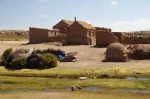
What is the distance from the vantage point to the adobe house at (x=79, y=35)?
59.0 metres

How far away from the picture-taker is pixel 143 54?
4241 cm

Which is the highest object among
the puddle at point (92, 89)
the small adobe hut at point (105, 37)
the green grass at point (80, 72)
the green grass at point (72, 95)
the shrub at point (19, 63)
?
the small adobe hut at point (105, 37)

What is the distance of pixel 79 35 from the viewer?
59.8m

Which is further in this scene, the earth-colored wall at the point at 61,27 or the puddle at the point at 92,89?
the earth-colored wall at the point at 61,27

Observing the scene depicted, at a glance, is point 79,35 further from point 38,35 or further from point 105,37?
point 38,35

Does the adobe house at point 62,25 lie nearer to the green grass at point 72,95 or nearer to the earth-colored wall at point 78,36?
the earth-colored wall at point 78,36

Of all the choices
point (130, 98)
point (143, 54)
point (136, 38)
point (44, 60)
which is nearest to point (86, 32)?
point (136, 38)

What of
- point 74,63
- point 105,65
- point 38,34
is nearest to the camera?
point 105,65

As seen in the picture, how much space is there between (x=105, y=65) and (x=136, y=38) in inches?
822

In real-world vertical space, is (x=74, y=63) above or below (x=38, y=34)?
below

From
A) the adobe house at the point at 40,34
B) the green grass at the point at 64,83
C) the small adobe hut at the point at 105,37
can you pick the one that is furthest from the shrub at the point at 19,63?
the adobe house at the point at 40,34

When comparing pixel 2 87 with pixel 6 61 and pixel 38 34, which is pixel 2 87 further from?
pixel 38 34

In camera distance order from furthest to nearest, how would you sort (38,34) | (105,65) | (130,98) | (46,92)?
(38,34), (105,65), (46,92), (130,98)

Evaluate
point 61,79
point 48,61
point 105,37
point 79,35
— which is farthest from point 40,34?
point 61,79
